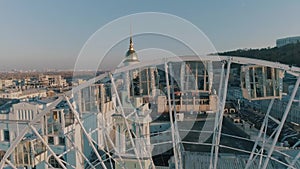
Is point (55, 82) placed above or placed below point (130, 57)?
below

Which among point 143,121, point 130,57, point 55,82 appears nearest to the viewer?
point 130,57

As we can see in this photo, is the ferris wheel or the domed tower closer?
the ferris wheel

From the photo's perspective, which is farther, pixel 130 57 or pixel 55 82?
pixel 55 82

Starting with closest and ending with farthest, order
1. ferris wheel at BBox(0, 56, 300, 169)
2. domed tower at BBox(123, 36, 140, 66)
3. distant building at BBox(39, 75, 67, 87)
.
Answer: ferris wheel at BBox(0, 56, 300, 169), domed tower at BBox(123, 36, 140, 66), distant building at BBox(39, 75, 67, 87)

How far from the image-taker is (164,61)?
423 centimetres

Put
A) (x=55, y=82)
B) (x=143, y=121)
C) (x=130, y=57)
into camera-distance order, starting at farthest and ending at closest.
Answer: (x=55, y=82), (x=143, y=121), (x=130, y=57)

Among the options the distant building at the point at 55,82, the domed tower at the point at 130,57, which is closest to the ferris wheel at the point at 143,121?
the domed tower at the point at 130,57

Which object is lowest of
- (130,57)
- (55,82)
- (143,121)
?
(143,121)

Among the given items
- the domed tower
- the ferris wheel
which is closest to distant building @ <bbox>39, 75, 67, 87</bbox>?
the ferris wheel

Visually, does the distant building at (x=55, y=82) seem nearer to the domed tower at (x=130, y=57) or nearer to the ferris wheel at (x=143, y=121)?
the ferris wheel at (x=143, y=121)

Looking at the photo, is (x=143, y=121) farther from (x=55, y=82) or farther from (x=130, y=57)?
(x=55, y=82)

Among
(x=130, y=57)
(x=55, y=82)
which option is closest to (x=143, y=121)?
(x=130, y=57)

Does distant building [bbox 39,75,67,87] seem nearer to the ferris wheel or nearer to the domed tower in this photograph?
the ferris wheel

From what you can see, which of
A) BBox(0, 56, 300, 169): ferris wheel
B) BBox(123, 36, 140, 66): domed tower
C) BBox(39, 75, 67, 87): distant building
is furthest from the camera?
BBox(39, 75, 67, 87): distant building
